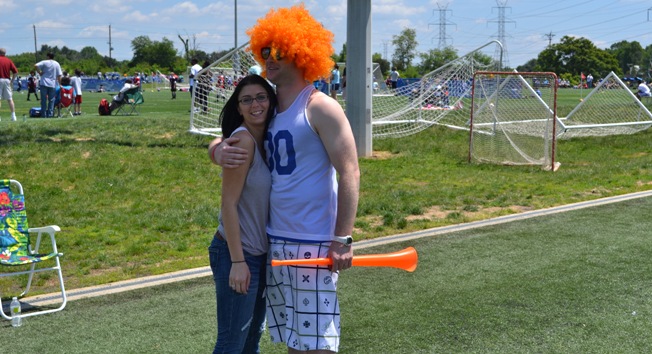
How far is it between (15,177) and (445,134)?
35.3 feet

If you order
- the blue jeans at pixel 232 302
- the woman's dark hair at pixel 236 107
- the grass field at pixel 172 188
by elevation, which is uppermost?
the woman's dark hair at pixel 236 107

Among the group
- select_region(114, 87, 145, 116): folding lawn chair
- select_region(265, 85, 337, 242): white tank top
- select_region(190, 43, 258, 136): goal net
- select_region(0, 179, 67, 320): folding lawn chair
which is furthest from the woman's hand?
select_region(114, 87, 145, 116): folding lawn chair

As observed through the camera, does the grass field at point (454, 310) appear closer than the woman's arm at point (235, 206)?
No

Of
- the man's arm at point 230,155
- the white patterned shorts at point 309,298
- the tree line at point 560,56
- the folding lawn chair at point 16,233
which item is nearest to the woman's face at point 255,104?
the man's arm at point 230,155

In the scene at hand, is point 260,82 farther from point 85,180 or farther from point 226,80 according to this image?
point 226,80

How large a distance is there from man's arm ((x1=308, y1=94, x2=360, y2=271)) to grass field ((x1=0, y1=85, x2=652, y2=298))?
4032 millimetres

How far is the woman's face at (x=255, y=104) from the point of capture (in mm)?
3238

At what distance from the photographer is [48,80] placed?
64.0 feet

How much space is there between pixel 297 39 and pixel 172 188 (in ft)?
26.0

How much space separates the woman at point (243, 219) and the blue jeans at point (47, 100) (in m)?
18.2

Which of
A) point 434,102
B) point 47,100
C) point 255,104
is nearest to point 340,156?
point 255,104

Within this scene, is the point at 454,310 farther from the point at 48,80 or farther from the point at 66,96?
the point at 66,96

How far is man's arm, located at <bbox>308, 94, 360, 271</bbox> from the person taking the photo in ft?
10.3

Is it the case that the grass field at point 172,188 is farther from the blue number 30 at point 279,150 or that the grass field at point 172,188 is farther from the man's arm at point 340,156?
the man's arm at point 340,156
